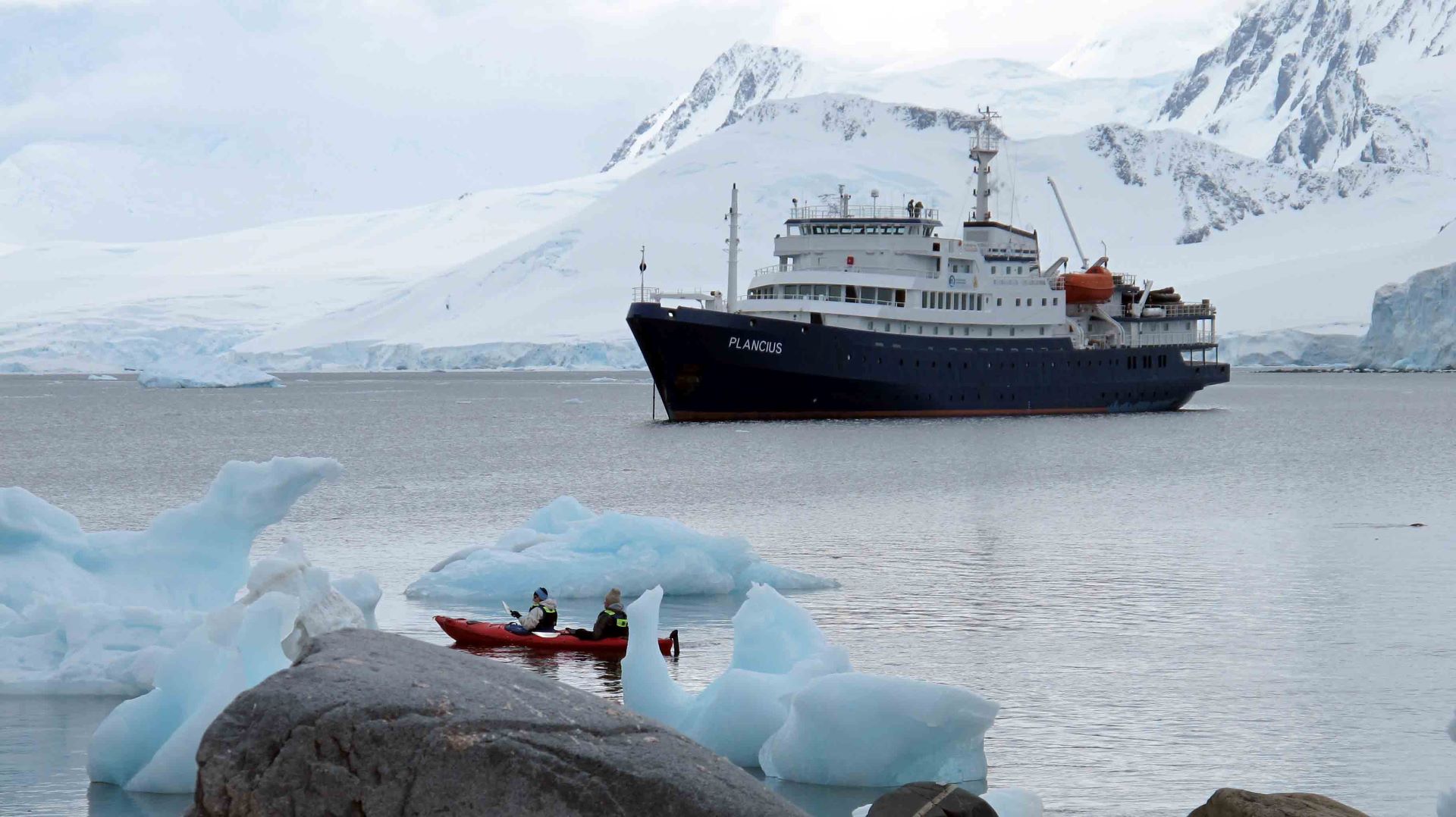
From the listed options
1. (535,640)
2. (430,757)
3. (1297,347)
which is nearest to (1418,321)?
(1297,347)

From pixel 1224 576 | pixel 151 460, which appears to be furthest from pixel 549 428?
pixel 1224 576

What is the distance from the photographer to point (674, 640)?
16016 millimetres

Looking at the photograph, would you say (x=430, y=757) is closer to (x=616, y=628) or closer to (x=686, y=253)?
(x=616, y=628)

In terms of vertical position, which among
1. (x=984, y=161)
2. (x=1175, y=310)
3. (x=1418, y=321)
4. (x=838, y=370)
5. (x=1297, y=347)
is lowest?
(x=838, y=370)

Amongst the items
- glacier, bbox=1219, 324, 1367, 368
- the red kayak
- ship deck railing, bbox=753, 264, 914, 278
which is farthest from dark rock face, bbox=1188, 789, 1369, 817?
glacier, bbox=1219, 324, 1367, 368

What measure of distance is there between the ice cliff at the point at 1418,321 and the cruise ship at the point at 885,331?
184ft

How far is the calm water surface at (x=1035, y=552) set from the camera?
41.2 ft

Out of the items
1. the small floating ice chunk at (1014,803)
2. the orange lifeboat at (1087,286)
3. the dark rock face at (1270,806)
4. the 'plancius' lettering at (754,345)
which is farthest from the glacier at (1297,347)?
the dark rock face at (1270,806)

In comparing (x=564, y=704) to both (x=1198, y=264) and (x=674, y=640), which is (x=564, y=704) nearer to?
(x=674, y=640)

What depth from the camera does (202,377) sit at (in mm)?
110688

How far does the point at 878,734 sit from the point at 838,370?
4282 cm

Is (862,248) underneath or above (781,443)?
above

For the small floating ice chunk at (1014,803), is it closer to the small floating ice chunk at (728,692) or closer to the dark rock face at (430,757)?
the small floating ice chunk at (728,692)

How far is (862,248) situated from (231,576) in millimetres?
42061
